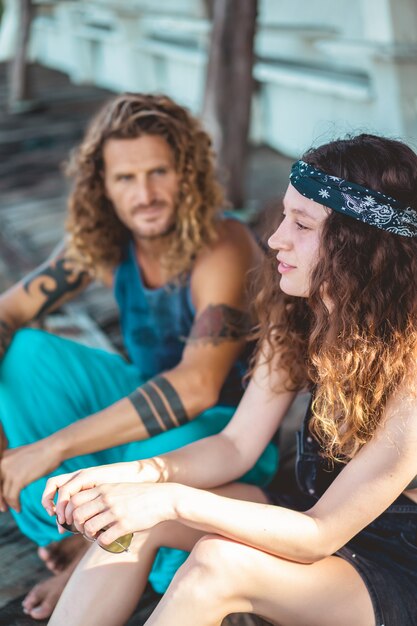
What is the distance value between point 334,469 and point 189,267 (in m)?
→ 0.84

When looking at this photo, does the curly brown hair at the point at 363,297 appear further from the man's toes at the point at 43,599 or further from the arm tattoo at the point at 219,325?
the man's toes at the point at 43,599

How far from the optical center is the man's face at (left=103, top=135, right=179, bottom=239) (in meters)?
2.47

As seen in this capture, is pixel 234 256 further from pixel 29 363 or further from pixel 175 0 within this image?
pixel 175 0

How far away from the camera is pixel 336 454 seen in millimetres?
1776

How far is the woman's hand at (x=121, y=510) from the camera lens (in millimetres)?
1655

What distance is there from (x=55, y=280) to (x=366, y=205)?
4.86 feet

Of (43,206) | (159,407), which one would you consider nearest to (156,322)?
(159,407)

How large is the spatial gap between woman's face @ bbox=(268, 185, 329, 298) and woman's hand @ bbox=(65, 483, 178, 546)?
486mm

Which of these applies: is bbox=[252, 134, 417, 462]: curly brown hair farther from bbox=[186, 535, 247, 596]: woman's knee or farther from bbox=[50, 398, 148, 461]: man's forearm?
bbox=[50, 398, 148, 461]: man's forearm

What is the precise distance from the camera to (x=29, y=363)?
250cm

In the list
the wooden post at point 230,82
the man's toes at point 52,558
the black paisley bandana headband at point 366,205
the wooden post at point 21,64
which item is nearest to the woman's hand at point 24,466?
the man's toes at point 52,558

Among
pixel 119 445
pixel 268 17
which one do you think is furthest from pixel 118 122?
pixel 268 17

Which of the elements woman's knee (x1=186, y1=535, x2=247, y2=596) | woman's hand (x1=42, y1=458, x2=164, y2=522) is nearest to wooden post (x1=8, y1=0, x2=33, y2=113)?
woman's hand (x1=42, y1=458, x2=164, y2=522)

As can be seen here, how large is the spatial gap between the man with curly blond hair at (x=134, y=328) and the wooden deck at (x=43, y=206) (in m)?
0.12
